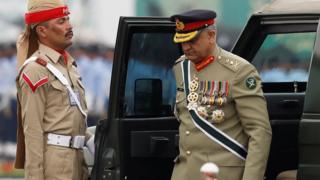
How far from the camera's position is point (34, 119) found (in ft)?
16.1

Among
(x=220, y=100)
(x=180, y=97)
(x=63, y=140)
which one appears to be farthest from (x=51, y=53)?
(x=220, y=100)

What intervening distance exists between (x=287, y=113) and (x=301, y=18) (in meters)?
0.67

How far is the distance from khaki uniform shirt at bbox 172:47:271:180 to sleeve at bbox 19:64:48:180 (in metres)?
0.84

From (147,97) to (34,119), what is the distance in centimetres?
67

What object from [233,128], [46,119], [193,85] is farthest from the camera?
[46,119]

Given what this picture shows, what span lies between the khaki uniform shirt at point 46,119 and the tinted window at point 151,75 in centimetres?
34

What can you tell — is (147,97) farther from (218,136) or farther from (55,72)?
(218,136)

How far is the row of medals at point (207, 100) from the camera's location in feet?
Answer: 14.3

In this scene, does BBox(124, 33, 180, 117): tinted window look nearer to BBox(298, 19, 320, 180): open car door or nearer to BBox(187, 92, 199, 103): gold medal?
BBox(187, 92, 199, 103): gold medal

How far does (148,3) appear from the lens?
35.5ft

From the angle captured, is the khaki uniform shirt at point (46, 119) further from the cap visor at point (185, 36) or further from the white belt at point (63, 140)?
the cap visor at point (185, 36)

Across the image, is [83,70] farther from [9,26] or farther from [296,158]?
[296,158]

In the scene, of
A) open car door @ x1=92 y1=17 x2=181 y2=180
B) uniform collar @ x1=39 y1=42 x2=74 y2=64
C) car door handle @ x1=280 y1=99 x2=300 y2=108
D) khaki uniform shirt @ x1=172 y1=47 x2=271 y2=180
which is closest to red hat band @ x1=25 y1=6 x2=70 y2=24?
uniform collar @ x1=39 y1=42 x2=74 y2=64

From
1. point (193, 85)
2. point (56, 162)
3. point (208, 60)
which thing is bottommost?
point (56, 162)
